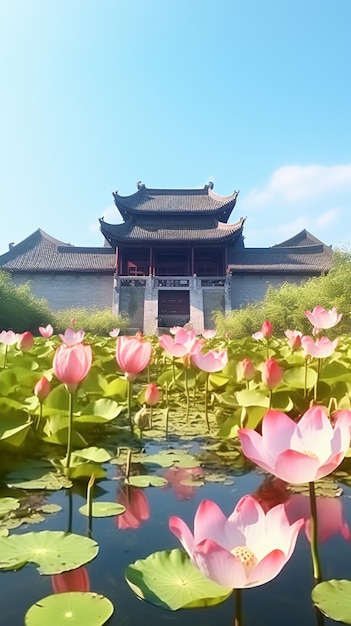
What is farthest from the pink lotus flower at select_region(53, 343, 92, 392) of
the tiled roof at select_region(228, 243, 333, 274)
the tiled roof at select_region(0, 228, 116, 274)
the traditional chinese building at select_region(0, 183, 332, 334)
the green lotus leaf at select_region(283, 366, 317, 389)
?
the tiled roof at select_region(0, 228, 116, 274)

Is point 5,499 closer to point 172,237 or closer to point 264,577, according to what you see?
point 264,577

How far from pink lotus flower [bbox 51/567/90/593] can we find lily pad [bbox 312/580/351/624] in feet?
1.05

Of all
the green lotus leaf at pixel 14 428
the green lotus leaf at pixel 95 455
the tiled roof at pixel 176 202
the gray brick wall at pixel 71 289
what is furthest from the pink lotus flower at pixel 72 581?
the tiled roof at pixel 176 202

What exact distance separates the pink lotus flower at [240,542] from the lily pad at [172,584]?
118mm

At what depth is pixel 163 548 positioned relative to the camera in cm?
81

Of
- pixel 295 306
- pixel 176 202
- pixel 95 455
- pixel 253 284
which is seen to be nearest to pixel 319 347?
pixel 95 455

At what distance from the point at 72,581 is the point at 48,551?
82mm

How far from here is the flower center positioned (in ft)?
1.61

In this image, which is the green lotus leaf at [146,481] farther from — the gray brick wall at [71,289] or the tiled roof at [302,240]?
the tiled roof at [302,240]

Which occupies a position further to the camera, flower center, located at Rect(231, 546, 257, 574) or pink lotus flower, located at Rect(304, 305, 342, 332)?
pink lotus flower, located at Rect(304, 305, 342, 332)

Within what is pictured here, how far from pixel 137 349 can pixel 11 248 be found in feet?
69.1

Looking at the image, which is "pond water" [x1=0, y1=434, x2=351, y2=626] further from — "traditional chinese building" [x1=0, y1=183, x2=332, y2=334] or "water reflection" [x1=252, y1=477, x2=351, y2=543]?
"traditional chinese building" [x1=0, y1=183, x2=332, y2=334]

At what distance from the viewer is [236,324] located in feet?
46.6

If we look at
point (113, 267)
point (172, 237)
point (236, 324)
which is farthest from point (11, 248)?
point (236, 324)
